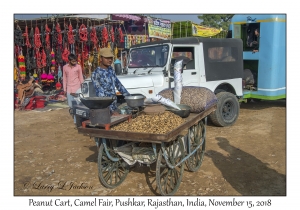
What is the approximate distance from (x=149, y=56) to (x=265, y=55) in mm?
3317

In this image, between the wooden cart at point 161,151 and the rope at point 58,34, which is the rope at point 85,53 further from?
Result: the wooden cart at point 161,151

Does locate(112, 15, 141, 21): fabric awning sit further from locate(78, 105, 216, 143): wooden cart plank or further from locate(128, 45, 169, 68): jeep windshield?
locate(78, 105, 216, 143): wooden cart plank

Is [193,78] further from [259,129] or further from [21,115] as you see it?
[21,115]

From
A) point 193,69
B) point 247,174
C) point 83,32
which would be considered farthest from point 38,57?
point 247,174

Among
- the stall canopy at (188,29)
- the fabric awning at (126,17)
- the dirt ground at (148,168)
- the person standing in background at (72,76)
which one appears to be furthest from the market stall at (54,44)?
the stall canopy at (188,29)

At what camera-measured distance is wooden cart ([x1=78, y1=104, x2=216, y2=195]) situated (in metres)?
2.70

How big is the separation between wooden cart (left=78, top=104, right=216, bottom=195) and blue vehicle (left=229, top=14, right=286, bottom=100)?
3938mm

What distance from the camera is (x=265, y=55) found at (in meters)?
7.05

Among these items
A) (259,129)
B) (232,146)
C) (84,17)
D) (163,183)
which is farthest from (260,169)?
(84,17)

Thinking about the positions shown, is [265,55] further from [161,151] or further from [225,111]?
[161,151]

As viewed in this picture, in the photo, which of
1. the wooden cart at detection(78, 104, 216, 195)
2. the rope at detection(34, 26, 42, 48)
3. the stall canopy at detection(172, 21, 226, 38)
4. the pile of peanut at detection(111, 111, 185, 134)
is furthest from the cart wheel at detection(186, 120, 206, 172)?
the stall canopy at detection(172, 21, 226, 38)

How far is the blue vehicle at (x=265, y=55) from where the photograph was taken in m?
6.86

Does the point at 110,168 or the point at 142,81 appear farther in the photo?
the point at 142,81

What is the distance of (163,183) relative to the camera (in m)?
3.14
